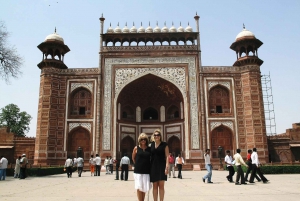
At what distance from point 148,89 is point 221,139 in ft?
25.8

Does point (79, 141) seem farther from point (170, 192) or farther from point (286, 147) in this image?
point (170, 192)

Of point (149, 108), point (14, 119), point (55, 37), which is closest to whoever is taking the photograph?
point (55, 37)

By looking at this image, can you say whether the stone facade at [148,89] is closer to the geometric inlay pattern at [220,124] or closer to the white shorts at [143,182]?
the geometric inlay pattern at [220,124]

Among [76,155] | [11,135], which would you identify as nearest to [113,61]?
[76,155]

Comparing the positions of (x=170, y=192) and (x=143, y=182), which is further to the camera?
(x=170, y=192)

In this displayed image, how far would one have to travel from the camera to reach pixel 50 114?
74.8ft

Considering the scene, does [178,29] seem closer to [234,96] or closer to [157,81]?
[157,81]

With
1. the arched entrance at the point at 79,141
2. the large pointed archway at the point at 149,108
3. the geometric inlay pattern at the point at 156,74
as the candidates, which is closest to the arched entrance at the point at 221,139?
the geometric inlay pattern at the point at 156,74

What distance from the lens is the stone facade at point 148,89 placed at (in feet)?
74.0

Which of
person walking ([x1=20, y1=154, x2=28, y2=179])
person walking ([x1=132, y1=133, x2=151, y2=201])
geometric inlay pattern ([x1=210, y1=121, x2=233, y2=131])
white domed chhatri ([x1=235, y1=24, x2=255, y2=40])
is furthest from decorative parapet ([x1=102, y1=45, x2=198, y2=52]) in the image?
person walking ([x1=132, y1=133, x2=151, y2=201])

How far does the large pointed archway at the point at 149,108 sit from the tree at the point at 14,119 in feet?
70.7

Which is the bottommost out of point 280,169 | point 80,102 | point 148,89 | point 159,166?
point 280,169

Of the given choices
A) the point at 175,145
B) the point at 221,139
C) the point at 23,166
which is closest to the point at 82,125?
the point at 175,145

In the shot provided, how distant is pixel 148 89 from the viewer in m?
26.0
